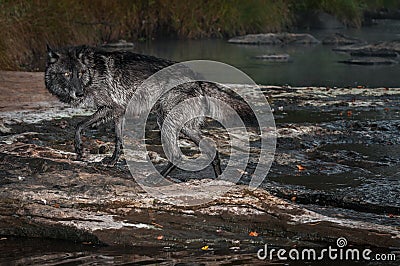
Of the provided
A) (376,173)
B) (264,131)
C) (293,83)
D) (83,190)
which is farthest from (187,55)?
(83,190)

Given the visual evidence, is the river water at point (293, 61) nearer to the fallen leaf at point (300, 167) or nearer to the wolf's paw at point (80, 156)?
the fallen leaf at point (300, 167)

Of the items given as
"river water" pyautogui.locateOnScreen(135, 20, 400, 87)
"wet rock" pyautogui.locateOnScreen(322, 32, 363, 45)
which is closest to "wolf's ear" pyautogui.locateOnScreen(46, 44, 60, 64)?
"river water" pyautogui.locateOnScreen(135, 20, 400, 87)

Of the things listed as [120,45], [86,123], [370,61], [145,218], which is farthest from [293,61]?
[145,218]

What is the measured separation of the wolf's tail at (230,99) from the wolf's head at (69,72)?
1.11 meters

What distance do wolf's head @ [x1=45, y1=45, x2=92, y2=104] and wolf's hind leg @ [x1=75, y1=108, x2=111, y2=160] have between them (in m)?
0.22

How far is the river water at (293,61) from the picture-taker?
607 inches

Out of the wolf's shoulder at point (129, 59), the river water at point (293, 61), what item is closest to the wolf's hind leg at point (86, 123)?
the wolf's shoulder at point (129, 59)

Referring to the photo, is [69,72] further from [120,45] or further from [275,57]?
[120,45]

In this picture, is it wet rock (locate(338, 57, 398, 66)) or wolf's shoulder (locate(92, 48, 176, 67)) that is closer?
wolf's shoulder (locate(92, 48, 176, 67))

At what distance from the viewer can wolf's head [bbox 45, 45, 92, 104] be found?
25.2ft

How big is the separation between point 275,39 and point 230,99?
17.4 metres

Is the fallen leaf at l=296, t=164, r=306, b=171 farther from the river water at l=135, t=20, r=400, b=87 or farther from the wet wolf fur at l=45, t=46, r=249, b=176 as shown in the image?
the river water at l=135, t=20, r=400, b=87

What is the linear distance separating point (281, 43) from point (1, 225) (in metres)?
18.8

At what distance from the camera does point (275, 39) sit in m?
24.5
